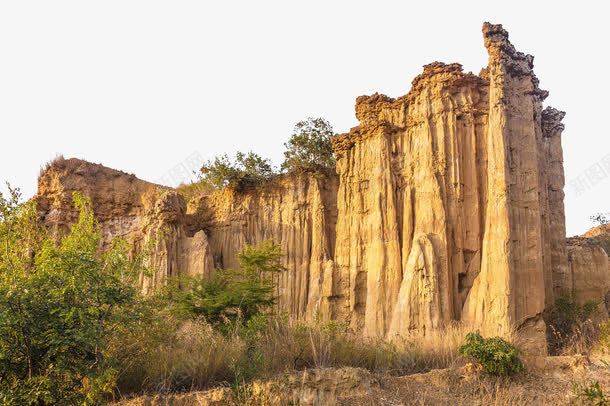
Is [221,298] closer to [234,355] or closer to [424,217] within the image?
[234,355]

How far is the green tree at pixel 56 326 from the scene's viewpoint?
7699 millimetres

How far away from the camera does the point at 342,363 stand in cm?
1136

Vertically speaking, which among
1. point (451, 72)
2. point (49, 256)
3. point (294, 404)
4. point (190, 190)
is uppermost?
point (451, 72)

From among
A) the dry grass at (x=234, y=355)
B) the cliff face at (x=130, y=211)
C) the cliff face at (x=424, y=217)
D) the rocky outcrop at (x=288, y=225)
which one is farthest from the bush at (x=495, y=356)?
the cliff face at (x=130, y=211)

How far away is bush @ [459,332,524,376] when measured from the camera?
11797mm

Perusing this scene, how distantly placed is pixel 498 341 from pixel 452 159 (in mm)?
9690

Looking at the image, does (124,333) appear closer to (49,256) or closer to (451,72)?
(49,256)

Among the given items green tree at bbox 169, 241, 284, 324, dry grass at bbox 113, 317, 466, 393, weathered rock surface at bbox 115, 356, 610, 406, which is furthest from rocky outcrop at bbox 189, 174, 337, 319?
weathered rock surface at bbox 115, 356, 610, 406

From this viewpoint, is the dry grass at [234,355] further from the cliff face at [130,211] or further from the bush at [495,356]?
the cliff face at [130,211]

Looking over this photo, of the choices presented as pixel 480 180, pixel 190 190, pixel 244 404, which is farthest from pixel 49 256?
pixel 190 190

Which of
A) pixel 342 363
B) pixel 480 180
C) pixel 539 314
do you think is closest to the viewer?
pixel 342 363

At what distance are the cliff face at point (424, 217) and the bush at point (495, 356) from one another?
4.94m

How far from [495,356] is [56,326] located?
8570 millimetres

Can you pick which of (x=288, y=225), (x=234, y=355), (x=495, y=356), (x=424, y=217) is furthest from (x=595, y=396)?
(x=288, y=225)
